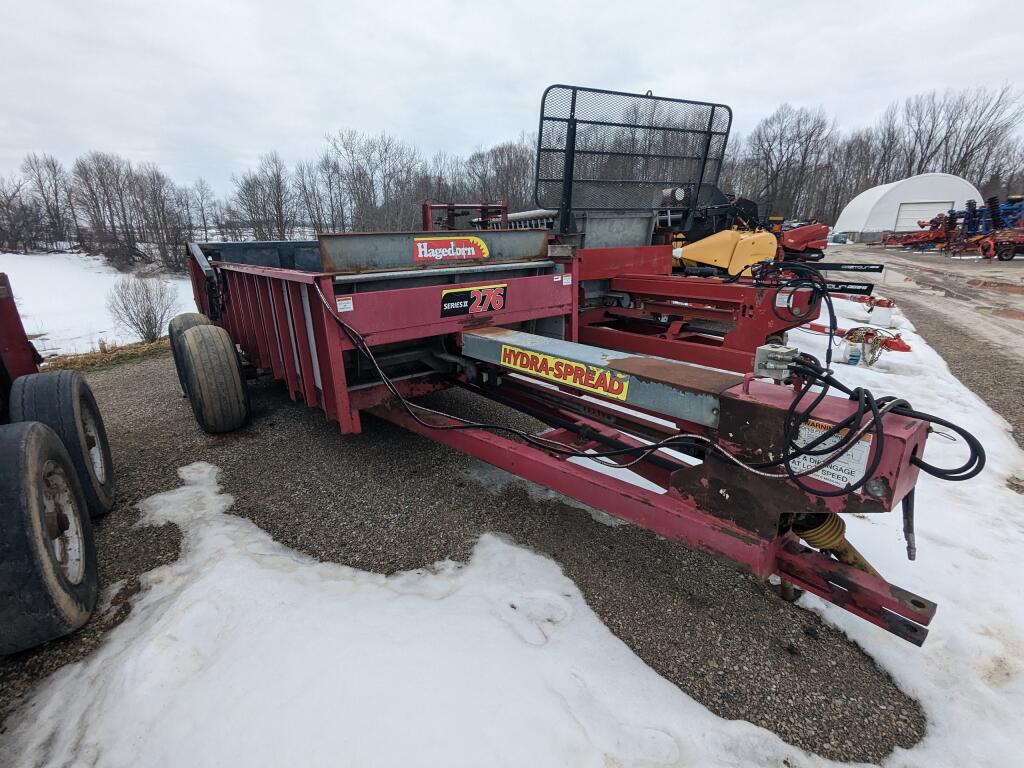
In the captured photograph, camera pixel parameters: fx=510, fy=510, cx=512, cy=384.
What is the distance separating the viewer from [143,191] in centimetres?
4856

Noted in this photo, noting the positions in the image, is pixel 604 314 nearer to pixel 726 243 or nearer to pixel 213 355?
pixel 726 243

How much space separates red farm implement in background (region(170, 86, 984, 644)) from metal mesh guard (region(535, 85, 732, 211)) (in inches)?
0.9

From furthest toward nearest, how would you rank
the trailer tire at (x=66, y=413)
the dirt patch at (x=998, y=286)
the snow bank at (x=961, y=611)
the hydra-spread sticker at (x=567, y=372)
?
the dirt patch at (x=998, y=286), the trailer tire at (x=66, y=413), the hydra-spread sticker at (x=567, y=372), the snow bank at (x=961, y=611)

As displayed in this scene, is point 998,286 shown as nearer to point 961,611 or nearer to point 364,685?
point 961,611

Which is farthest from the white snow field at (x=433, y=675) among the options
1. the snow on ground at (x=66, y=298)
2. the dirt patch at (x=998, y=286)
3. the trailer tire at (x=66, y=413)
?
the dirt patch at (x=998, y=286)

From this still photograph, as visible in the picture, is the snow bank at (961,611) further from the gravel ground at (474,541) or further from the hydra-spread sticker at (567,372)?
the hydra-spread sticker at (567,372)

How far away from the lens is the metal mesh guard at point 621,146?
18.7 feet

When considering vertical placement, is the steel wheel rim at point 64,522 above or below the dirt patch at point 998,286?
above

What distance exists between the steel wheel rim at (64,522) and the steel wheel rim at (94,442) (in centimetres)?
98

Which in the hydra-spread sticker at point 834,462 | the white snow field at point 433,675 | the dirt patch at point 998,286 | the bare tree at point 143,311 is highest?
the hydra-spread sticker at point 834,462

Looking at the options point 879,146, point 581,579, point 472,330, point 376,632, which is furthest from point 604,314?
point 879,146

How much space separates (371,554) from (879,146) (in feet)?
241

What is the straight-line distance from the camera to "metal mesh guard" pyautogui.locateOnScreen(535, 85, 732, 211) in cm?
571

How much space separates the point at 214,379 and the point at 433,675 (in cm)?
338
